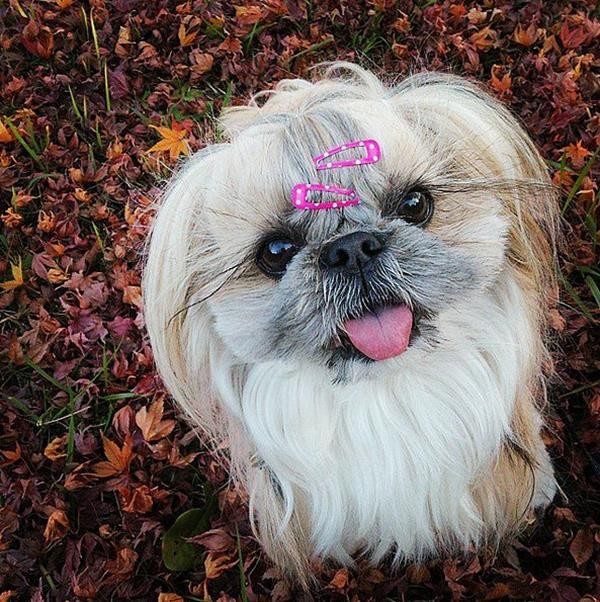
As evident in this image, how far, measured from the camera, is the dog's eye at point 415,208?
1609 mm

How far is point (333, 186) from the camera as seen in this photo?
152 cm

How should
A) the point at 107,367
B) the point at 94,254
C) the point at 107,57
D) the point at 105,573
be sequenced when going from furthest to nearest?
the point at 107,57 < the point at 94,254 < the point at 107,367 < the point at 105,573

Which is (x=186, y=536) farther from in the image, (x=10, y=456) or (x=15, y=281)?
(x=15, y=281)

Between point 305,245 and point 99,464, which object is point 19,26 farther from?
point 305,245

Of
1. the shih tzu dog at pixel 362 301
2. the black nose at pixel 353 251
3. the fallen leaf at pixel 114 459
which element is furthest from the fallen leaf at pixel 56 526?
the black nose at pixel 353 251

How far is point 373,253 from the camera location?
5.03 ft

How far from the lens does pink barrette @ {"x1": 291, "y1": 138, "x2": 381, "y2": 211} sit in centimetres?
150

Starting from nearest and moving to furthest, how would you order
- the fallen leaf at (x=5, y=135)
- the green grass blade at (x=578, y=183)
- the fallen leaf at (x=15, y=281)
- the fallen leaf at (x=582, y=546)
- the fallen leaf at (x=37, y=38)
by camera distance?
the fallen leaf at (x=582, y=546), the green grass blade at (x=578, y=183), the fallen leaf at (x=15, y=281), the fallen leaf at (x=5, y=135), the fallen leaf at (x=37, y=38)

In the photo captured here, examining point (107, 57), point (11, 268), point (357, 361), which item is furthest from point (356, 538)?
point (107, 57)

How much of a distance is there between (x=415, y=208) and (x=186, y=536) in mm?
1359

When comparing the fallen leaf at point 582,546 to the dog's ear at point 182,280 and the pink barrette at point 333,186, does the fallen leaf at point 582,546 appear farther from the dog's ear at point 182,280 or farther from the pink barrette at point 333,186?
the pink barrette at point 333,186

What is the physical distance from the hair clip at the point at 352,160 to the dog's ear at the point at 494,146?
0.60ft

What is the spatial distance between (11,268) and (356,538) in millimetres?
1752

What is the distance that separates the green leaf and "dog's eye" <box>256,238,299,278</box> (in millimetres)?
1106
